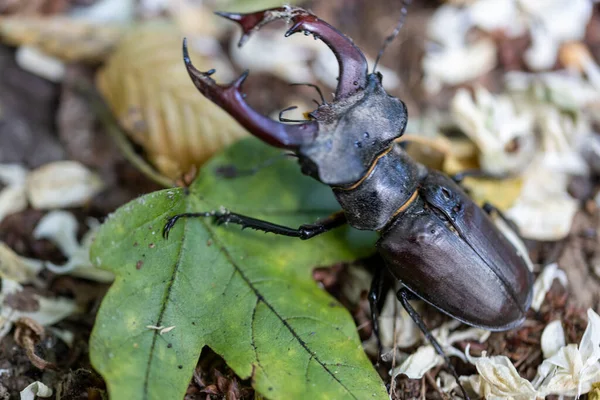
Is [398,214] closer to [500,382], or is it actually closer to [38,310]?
[500,382]

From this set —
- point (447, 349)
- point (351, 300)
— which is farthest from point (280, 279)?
point (447, 349)

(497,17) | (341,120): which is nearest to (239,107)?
(341,120)

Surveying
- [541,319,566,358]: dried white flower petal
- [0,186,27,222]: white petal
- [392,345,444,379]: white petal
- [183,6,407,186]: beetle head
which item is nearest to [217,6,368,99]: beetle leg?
[183,6,407,186]: beetle head

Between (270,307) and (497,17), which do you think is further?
(497,17)

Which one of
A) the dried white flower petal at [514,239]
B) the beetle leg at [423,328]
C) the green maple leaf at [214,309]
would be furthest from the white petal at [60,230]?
the dried white flower petal at [514,239]

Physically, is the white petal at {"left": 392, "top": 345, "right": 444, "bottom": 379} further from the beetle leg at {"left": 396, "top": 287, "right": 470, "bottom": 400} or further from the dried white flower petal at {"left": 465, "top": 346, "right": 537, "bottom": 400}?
the dried white flower petal at {"left": 465, "top": 346, "right": 537, "bottom": 400}

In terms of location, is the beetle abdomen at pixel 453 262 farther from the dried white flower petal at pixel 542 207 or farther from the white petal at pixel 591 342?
the dried white flower petal at pixel 542 207
